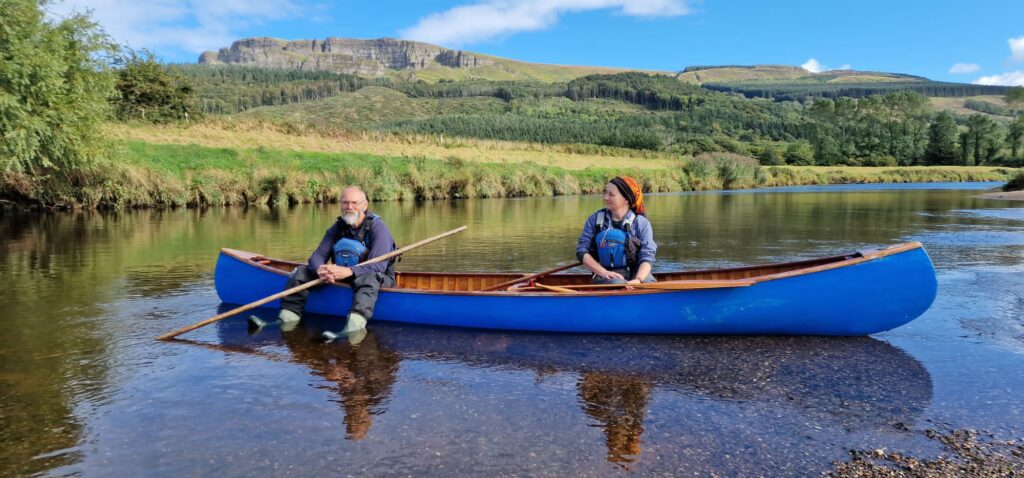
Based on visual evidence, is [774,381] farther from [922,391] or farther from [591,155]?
[591,155]

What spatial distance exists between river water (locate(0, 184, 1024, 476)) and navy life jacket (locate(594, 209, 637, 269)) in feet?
3.39

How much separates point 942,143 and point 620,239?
299ft

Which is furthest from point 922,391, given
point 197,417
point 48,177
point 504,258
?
point 48,177

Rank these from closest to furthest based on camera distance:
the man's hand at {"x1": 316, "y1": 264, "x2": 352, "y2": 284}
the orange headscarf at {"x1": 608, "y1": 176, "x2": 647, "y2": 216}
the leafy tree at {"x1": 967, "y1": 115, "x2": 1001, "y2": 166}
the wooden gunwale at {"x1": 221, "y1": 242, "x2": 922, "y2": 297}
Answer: the wooden gunwale at {"x1": 221, "y1": 242, "x2": 922, "y2": 297} < the orange headscarf at {"x1": 608, "y1": 176, "x2": 647, "y2": 216} < the man's hand at {"x1": 316, "y1": 264, "x2": 352, "y2": 284} < the leafy tree at {"x1": 967, "y1": 115, "x2": 1001, "y2": 166}

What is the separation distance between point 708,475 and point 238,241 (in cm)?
1536

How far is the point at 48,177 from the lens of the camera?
79.2 ft

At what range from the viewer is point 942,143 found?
82125 mm

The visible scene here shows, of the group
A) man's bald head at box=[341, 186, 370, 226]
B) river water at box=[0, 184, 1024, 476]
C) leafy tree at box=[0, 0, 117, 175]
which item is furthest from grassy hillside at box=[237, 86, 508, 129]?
river water at box=[0, 184, 1024, 476]

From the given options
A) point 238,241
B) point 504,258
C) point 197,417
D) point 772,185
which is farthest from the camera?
point 772,185

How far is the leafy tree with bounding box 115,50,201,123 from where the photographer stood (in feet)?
148

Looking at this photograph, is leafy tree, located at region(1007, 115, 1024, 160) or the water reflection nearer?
the water reflection

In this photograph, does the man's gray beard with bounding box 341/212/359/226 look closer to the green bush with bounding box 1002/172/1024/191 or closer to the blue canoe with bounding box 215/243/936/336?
the blue canoe with bounding box 215/243/936/336

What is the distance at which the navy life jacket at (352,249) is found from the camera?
29.0ft

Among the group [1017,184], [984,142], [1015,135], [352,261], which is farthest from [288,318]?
[984,142]
